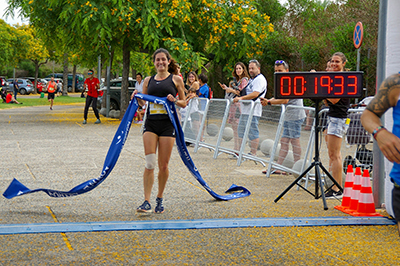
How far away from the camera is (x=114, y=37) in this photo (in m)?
21.6

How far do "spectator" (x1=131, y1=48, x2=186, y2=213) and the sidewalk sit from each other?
31 cm

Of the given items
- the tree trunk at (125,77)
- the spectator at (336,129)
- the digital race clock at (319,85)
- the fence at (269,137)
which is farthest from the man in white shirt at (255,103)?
the tree trunk at (125,77)

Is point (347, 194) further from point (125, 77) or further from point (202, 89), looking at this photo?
point (125, 77)

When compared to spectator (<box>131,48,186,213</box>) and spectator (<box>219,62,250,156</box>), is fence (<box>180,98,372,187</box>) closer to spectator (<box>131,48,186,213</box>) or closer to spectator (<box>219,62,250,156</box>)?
spectator (<box>219,62,250,156</box>)

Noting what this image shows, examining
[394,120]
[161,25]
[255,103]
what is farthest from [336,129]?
[161,25]

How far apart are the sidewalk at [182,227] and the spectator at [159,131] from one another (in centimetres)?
31

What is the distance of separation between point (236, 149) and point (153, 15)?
9.03 meters

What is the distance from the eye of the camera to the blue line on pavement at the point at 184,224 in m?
5.66

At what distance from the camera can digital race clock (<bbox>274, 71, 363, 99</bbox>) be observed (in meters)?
6.91

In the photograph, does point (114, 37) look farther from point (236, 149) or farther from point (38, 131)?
point (236, 149)

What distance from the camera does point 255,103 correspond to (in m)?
10.4

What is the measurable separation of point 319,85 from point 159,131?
207 cm

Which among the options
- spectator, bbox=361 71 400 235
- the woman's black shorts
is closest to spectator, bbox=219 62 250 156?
the woman's black shorts

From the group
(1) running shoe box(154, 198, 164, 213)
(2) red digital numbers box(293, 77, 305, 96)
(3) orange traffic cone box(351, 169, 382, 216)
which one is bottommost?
(1) running shoe box(154, 198, 164, 213)
